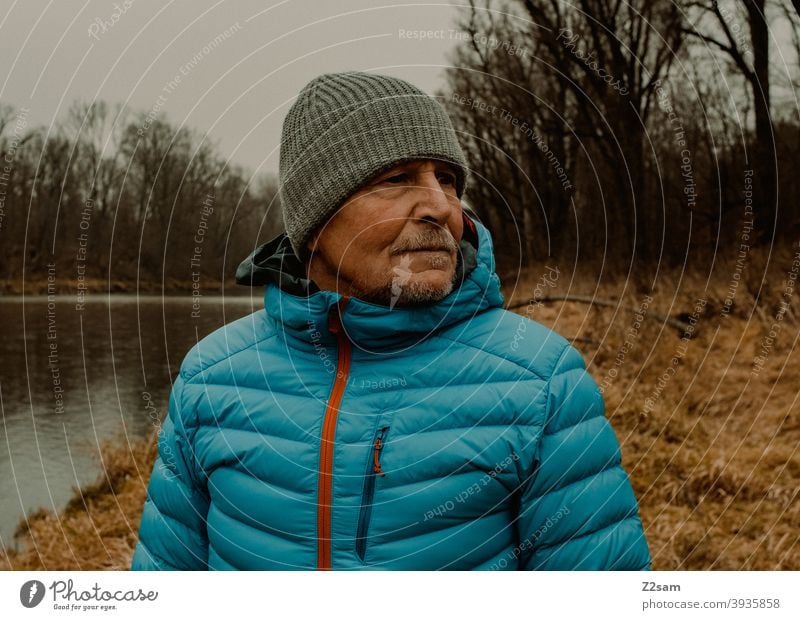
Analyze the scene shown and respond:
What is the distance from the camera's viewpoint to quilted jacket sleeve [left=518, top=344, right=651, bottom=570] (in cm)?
107

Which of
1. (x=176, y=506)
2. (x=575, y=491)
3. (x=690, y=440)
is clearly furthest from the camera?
(x=690, y=440)

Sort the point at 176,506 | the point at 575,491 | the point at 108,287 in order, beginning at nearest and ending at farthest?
the point at 575,491
the point at 176,506
the point at 108,287

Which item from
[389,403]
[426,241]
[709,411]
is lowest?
[709,411]

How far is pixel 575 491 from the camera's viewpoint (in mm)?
1074

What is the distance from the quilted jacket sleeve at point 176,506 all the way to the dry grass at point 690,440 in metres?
0.94

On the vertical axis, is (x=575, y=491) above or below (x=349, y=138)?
below

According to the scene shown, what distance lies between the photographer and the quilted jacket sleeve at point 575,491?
1.07 metres

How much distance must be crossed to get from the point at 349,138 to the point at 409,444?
22.5 inches

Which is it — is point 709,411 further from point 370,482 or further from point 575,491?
point 370,482

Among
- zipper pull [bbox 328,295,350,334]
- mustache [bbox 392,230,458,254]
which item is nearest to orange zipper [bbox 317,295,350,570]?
zipper pull [bbox 328,295,350,334]

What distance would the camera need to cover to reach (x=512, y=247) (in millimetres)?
3100

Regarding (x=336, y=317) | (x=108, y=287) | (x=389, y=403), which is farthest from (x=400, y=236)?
(x=108, y=287)

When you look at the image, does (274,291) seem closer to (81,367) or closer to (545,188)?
(81,367)
